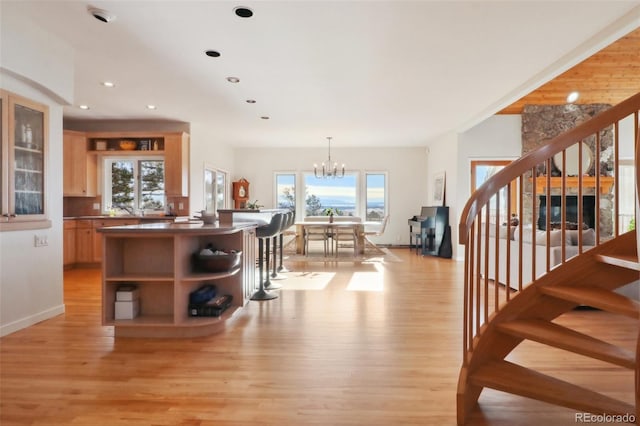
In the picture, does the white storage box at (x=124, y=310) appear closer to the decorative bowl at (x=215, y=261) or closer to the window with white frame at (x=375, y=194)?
the decorative bowl at (x=215, y=261)

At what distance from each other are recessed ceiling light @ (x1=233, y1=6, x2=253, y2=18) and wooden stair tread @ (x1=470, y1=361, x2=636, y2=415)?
2932mm

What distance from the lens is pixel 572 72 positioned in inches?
261

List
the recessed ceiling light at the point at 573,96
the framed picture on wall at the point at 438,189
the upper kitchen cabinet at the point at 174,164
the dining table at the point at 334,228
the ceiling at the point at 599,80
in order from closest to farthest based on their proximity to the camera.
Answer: the ceiling at the point at 599,80 < the upper kitchen cabinet at the point at 174,164 < the recessed ceiling light at the point at 573,96 < the dining table at the point at 334,228 < the framed picture on wall at the point at 438,189

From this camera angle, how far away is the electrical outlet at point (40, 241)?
3.29 meters

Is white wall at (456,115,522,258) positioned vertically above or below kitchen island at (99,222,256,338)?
above

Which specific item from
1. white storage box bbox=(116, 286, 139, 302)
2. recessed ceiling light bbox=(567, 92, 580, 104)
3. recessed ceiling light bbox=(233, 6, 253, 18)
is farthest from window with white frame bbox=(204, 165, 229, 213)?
recessed ceiling light bbox=(567, 92, 580, 104)

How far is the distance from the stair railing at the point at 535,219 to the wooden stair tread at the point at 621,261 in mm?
124

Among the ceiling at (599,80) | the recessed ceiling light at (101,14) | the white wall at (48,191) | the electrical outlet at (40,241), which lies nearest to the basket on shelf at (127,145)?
the white wall at (48,191)

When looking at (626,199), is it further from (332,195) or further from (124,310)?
(124,310)

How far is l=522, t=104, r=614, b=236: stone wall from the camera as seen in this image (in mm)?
7328

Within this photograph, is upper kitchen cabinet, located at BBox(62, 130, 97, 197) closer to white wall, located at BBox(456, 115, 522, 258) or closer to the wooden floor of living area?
the wooden floor of living area

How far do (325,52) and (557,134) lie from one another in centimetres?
606

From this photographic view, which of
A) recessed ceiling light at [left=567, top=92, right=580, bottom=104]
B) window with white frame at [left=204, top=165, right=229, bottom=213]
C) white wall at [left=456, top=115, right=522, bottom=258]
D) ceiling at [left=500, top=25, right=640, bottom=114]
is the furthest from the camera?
window with white frame at [left=204, top=165, right=229, bottom=213]

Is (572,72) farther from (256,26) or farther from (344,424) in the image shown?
(344,424)
